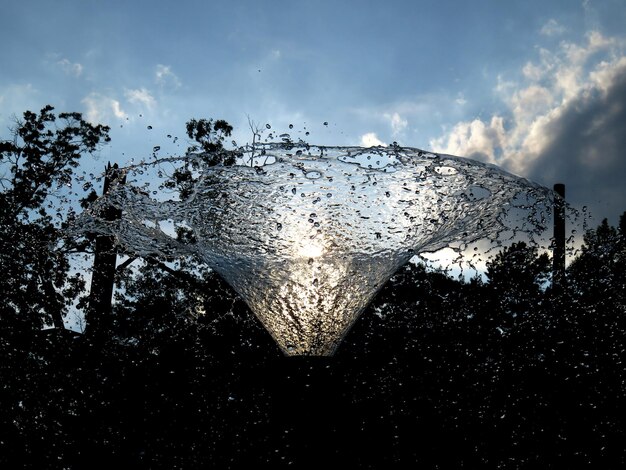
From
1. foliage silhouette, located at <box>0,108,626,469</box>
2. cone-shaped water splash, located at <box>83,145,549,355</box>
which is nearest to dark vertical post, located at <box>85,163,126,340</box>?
foliage silhouette, located at <box>0,108,626,469</box>

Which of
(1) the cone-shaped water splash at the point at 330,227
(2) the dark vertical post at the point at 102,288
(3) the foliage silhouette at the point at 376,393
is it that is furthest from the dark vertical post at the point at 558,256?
(2) the dark vertical post at the point at 102,288

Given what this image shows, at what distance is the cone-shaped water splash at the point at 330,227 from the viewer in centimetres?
626

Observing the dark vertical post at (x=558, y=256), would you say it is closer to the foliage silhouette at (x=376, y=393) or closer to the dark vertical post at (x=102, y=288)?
the foliage silhouette at (x=376, y=393)

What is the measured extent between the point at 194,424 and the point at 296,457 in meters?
3.43

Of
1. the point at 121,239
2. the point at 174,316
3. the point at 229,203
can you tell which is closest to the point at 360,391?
the point at 229,203

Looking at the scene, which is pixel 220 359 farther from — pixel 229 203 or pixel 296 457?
pixel 296 457

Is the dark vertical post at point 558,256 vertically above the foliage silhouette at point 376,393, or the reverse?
the dark vertical post at point 558,256

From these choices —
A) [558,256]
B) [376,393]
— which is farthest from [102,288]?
[558,256]

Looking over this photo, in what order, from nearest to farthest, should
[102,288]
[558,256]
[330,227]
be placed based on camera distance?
[330,227], [558,256], [102,288]

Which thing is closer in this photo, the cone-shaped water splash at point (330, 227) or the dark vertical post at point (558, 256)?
the cone-shaped water splash at point (330, 227)

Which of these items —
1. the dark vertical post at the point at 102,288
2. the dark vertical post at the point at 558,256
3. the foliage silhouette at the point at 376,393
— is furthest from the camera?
the dark vertical post at the point at 102,288

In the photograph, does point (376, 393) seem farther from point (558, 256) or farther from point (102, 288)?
point (102, 288)

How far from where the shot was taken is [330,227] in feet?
22.4

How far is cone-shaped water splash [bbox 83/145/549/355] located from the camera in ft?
20.5
